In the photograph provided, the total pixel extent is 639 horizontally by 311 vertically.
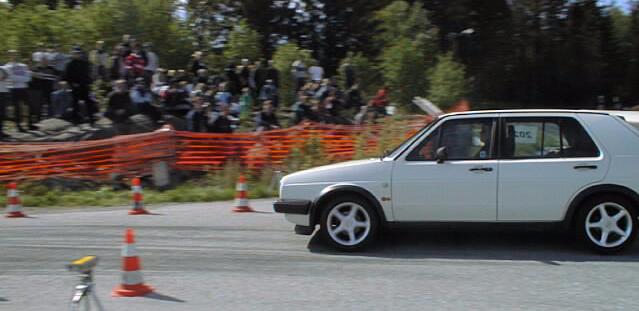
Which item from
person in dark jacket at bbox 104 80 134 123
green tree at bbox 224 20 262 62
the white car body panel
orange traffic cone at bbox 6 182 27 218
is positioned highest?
green tree at bbox 224 20 262 62

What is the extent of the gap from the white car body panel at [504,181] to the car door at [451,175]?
1 cm

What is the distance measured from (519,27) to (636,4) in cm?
944

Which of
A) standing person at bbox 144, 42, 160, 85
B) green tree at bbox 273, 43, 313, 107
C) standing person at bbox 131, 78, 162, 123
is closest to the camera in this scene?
standing person at bbox 131, 78, 162, 123

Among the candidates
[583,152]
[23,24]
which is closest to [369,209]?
[583,152]

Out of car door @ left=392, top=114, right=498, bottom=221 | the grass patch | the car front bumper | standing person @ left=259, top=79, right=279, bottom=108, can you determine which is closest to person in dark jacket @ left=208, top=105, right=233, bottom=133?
the grass patch

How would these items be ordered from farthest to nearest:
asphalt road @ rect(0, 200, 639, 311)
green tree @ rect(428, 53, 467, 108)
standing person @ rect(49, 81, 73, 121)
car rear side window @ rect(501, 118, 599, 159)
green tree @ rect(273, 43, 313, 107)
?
green tree @ rect(428, 53, 467, 108), green tree @ rect(273, 43, 313, 107), standing person @ rect(49, 81, 73, 121), car rear side window @ rect(501, 118, 599, 159), asphalt road @ rect(0, 200, 639, 311)

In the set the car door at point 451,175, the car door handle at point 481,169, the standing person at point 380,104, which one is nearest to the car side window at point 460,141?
the car door at point 451,175

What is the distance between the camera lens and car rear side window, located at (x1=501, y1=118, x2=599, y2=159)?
734 centimetres

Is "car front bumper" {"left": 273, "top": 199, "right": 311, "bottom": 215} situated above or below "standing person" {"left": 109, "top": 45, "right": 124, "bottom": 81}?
below

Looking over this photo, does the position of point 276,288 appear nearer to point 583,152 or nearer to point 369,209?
point 369,209

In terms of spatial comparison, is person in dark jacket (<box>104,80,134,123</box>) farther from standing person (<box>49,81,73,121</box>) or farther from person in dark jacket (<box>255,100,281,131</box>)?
person in dark jacket (<box>255,100,281,131</box>)

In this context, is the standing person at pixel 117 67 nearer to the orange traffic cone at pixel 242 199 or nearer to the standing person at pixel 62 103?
the standing person at pixel 62 103

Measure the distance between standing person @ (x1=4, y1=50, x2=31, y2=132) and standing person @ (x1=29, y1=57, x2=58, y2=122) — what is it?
229 millimetres

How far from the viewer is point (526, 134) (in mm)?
7445
